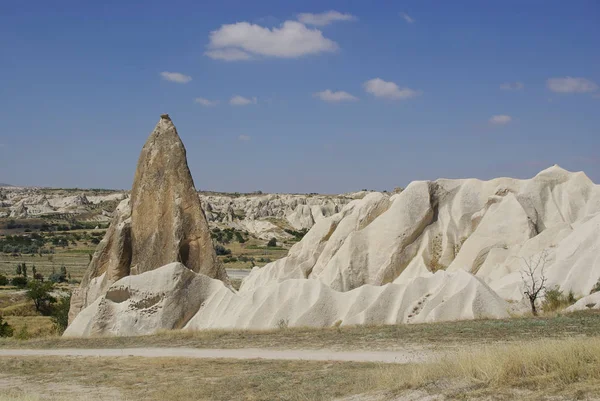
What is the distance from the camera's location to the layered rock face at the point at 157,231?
23.5 meters

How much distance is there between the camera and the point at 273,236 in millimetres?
89938

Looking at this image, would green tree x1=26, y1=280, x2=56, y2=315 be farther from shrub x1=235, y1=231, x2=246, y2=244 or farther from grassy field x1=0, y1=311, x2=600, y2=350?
shrub x1=235, y1=231, x2=246, y2=244

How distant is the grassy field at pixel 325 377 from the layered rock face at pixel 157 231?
900 centimetres

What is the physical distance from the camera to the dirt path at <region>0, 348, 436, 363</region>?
1121 cm

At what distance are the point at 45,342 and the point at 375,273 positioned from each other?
1183cm

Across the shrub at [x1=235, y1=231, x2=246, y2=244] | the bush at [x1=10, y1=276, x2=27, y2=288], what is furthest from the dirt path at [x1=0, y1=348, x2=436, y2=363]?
the shrub at [x1=235, y1=231, x2=246, y2=244]

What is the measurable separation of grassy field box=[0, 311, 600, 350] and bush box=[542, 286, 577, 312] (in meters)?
2.04

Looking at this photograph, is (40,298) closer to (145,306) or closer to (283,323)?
(145,306)

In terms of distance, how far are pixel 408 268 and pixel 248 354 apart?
12.1 metres

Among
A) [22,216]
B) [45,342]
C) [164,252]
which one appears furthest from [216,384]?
[22,216]

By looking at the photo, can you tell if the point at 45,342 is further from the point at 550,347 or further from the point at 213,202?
the point at 213,202

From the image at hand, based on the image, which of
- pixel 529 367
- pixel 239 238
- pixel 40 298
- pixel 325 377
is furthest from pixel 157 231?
pixel 239 238

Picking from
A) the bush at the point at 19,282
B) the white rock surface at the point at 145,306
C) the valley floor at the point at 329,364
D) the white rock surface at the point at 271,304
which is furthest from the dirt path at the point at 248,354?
the bush at the point at 19,282

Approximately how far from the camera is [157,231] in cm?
2389
